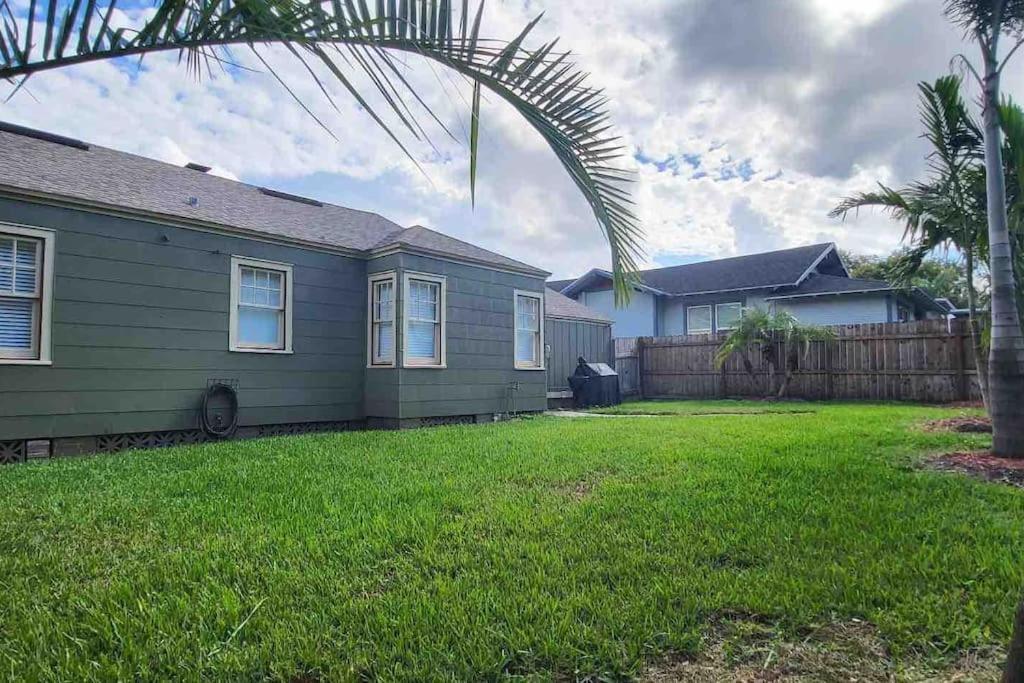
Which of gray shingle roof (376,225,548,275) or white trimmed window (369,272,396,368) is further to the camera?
gray shingle roof (376,225,548,275)

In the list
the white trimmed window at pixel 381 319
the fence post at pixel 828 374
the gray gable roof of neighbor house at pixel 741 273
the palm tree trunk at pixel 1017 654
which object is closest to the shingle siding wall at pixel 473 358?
the white trimmed window at pixel 381 319

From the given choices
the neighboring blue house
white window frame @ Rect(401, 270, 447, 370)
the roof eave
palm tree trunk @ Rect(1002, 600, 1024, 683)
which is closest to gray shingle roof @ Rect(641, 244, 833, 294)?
the neighboring blue house

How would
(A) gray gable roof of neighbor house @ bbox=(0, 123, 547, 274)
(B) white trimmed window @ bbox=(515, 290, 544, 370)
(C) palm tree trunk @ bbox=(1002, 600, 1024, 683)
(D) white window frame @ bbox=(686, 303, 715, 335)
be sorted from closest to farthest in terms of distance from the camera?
(C) palm tree trunk @ bbox=(1002, 600, 1024, 683) < (A) gray gable roof of neighbor house @ bbox=(0, 123, 547, 274) < (B) white trimmed window @ bbox=(515, 290, 544, 370) < (D) white window frame @ bbox=(686, 303, 715, 335)

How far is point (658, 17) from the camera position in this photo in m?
3.82

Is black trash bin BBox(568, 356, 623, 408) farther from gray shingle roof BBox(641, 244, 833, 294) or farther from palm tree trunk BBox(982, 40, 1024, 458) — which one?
palm tree trunk BBox(982, 40, 1024, 458)

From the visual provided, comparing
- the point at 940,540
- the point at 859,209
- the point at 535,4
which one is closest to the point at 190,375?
the point at 535,4

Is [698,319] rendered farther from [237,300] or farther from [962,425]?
[237,300]

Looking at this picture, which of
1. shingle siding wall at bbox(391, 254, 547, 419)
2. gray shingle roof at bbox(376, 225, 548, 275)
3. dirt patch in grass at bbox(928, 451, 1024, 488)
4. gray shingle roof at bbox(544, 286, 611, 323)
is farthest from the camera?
gray shingle roof at bbox(544, 286, 611, 323)

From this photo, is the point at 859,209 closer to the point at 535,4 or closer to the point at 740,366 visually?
the point at 535,4

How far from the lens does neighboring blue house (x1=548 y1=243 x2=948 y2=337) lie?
16.8m

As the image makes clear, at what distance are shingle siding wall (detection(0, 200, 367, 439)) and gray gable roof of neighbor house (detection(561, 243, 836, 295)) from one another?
13866mm

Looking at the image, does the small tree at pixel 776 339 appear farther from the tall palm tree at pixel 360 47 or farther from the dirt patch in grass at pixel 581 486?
the tall palm tree at pixel 360 47

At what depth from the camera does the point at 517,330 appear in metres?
11.1

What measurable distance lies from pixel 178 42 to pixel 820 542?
11.5ft
